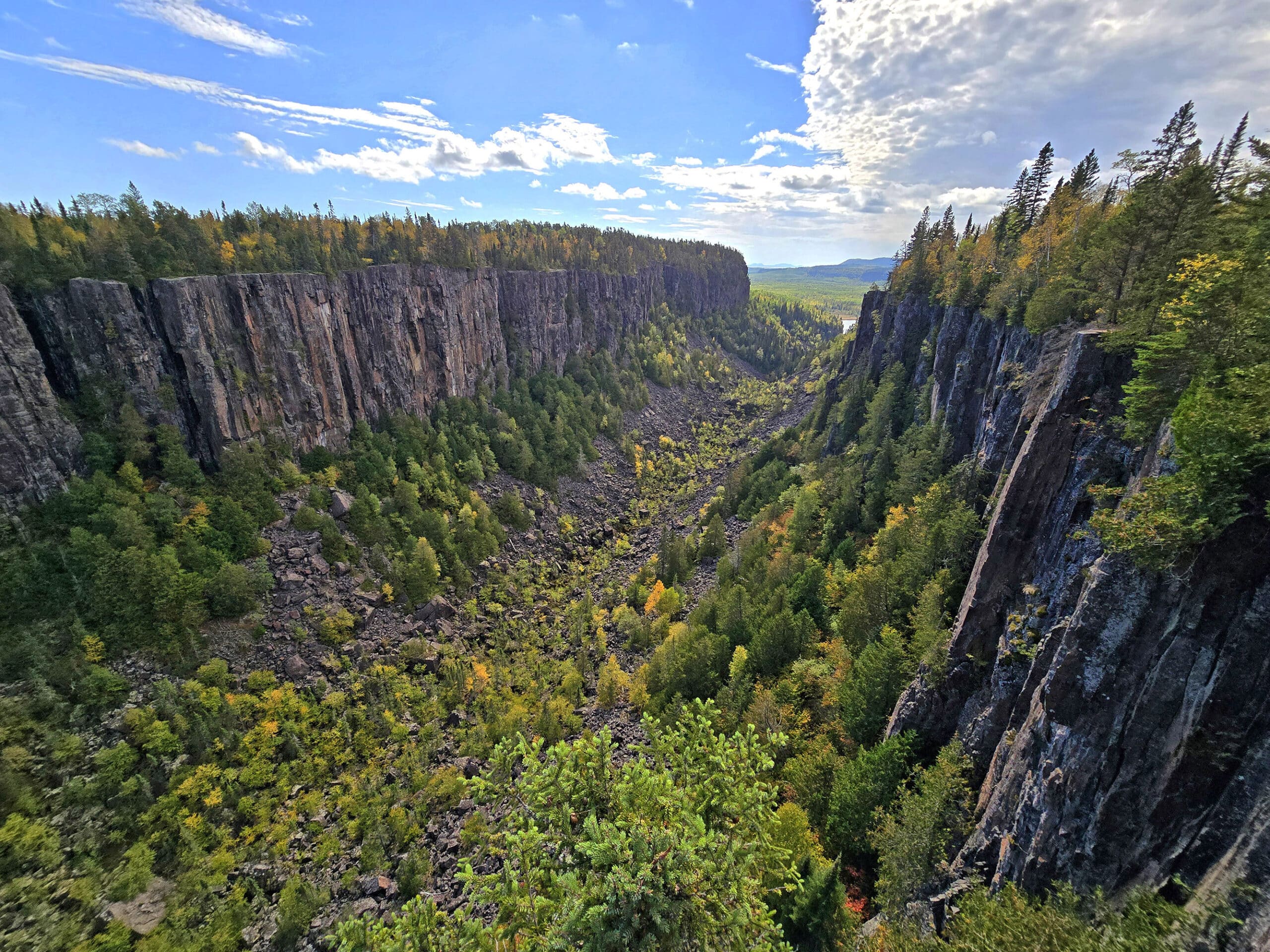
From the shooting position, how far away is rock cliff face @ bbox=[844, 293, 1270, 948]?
12.6m

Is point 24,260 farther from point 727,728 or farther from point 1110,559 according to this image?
point 1110,559

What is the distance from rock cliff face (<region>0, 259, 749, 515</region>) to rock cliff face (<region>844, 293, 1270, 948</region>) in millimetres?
62467

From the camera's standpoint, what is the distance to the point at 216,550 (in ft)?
141

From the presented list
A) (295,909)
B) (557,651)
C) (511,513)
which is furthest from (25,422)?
(557,651)

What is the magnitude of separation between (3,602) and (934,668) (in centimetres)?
5794

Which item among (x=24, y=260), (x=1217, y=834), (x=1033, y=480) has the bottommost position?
(x=1217, y=834)

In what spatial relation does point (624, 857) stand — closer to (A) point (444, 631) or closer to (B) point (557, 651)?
(A) point (444, 631)

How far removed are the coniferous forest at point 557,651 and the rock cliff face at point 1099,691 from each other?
0.60m

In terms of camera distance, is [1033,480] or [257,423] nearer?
[1033,480]

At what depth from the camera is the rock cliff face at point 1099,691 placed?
1259cm

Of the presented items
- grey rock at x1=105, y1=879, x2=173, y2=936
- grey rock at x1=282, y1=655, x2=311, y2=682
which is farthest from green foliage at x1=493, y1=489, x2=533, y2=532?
grey rock at x1=105, y1=879, x2=173, y2=936

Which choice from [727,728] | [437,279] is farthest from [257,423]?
[727,728]

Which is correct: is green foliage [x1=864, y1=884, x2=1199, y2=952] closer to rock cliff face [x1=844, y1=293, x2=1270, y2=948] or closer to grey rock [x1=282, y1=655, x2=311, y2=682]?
rock cliff face [x1=844, y1=293, x2=1270, y2=948]

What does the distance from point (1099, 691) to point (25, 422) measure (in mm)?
64551
